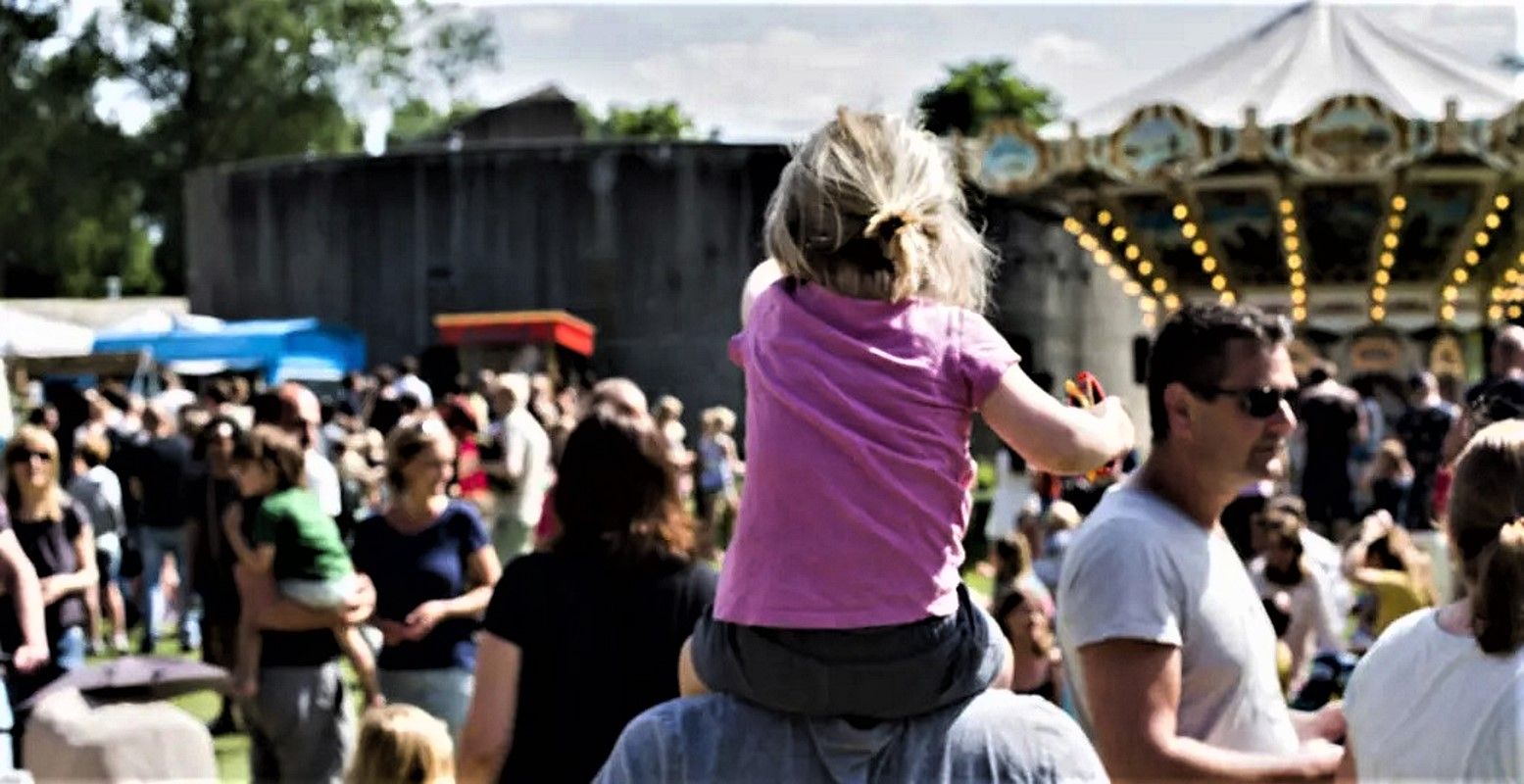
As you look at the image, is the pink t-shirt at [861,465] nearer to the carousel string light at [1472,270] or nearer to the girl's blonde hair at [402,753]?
the girl's blonde hair at [402,753]

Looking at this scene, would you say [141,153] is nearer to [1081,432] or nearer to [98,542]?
[98,542]

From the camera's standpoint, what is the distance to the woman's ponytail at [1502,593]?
128 inches

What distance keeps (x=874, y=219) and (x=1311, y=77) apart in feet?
90.8

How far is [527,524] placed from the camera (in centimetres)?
1191

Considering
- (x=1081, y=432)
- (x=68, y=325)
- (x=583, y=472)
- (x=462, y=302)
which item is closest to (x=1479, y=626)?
(x=1081, y=432)

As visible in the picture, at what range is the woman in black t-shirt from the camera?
13.9 ft

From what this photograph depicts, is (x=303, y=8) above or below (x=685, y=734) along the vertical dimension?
above

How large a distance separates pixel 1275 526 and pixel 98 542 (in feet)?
20.9

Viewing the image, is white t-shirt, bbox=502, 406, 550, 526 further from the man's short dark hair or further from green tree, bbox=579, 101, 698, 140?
green tree, bbox=579, 101, 698, 140

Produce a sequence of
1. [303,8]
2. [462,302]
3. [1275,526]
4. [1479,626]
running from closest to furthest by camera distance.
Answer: [1479,626], [1275,526], [462,302], [303,8]

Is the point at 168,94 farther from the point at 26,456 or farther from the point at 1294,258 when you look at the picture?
the point at 26,456

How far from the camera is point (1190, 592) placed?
336cm

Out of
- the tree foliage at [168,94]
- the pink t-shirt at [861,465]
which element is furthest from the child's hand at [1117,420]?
the tree foliage at [168,94]

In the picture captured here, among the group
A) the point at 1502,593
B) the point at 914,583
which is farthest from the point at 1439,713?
the point at 914,583
